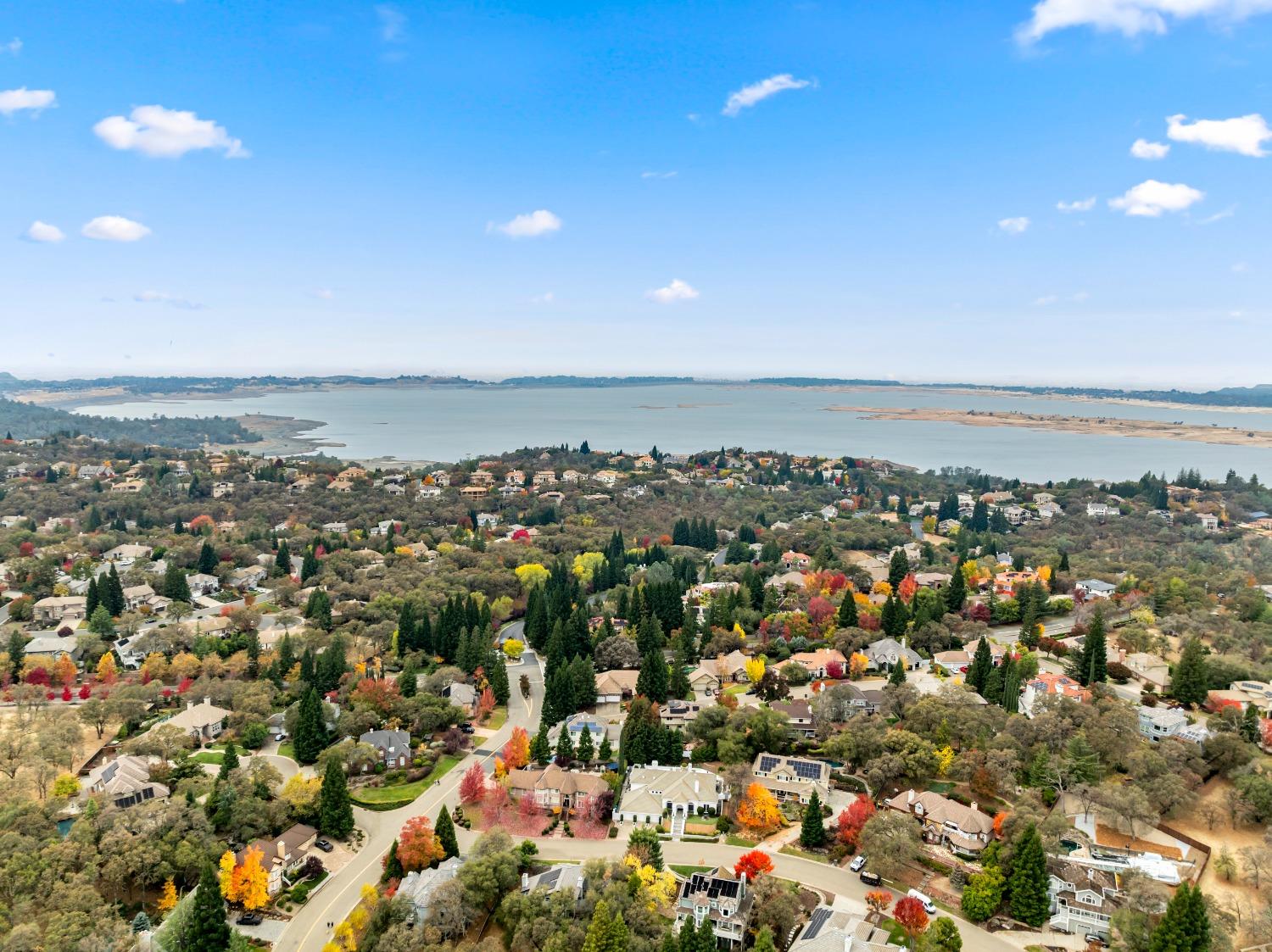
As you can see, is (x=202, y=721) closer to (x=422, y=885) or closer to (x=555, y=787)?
(x=422, y=885)

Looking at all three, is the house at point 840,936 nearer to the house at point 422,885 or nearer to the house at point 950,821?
the house at point 950,821

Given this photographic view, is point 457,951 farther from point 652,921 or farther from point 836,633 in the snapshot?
point 836,633

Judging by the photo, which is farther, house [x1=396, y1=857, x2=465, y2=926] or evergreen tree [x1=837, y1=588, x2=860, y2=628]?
evergreen tree [x1=837, y1=588, x2=860, y2=628]

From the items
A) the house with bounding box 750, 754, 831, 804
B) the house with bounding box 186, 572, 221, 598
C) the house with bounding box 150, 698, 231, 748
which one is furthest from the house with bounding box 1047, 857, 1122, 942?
the house with bounding box 186, 572, 221, 598

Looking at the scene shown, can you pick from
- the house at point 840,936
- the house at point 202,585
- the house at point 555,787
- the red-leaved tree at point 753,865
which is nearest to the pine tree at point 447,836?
the house at point 555,787

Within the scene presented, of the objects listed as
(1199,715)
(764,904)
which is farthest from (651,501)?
(764,904)

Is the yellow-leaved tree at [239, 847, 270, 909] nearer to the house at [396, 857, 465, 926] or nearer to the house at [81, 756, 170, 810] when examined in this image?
the house at [396, 857, 465, 926]

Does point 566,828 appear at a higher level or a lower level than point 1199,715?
lower
